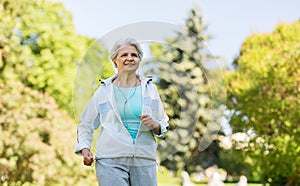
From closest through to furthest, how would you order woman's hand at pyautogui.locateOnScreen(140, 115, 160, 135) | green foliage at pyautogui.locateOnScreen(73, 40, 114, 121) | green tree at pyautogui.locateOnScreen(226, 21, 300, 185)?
woman's hand at pyautogui.locateOnScreen(140, 115, 160, 135) → green foliage at pyautogui.locateOnScreen(73, 40, 114, 121) → green tree at pyautogui.locateOnScreen(226, 21, 300, 185)

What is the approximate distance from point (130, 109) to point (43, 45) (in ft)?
39.9

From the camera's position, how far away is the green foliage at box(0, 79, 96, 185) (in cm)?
977

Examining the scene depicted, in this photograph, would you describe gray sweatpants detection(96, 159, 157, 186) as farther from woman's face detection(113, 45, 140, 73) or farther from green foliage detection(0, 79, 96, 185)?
green foliage detection(0, 79, 96, 185)

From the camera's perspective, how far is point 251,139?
39.5 feet

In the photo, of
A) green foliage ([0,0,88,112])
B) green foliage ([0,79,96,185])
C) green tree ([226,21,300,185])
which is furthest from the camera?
green foliage ([0,0,88,112])

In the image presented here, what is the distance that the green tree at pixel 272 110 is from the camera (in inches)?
441

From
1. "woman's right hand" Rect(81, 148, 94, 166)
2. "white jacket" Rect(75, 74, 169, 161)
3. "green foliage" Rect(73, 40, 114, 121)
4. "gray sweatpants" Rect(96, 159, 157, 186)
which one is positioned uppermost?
"green foliage" Rect(73, 40, 114, 121)

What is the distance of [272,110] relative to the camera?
37.6ft

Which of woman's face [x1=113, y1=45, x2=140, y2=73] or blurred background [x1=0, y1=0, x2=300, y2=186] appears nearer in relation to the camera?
woman's face [x1=113, y1=45, x2=140, y2=73]

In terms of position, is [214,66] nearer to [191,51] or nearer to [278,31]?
[191,51]

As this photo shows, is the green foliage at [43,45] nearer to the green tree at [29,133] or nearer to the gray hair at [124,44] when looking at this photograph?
the green tree at [29,133]

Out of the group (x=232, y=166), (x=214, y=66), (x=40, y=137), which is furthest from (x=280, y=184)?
(x=232, y=166)

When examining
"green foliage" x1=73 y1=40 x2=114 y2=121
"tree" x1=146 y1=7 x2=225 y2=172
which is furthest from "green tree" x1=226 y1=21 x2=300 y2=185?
"green foliage" x1=73 y1=40 x2=114 y2=121

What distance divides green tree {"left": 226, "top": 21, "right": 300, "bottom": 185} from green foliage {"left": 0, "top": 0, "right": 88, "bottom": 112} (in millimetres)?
3967
